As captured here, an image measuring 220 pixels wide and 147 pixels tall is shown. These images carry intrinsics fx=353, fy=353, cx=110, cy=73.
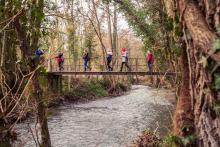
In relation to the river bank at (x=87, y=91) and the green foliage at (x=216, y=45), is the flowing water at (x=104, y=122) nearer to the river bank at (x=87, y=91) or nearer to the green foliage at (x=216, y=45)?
the river bank at (x=87, y=91)

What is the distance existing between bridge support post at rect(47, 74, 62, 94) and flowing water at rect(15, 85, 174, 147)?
Answer: 1770 millimetres

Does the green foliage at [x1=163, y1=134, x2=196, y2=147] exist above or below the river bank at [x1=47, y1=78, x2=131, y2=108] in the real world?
above

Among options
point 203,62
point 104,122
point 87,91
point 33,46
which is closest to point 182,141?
point 203,62

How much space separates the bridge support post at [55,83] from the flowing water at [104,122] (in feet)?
5.81

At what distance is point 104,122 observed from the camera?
50.1 ft

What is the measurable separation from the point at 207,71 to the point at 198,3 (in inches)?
37.9

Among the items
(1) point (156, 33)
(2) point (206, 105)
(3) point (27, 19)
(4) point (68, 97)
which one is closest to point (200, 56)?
(2) point (206, 105)

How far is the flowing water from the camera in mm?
11523

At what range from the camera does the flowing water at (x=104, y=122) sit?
454 inches

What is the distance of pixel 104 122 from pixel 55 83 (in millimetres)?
7752

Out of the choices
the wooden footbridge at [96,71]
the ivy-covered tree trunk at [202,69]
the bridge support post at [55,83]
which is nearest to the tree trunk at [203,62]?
the ivy-covered tree trunk at [202,69]

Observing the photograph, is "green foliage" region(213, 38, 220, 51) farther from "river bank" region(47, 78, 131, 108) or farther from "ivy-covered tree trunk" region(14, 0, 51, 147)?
"river bank" region(47, 78, 131, 108)

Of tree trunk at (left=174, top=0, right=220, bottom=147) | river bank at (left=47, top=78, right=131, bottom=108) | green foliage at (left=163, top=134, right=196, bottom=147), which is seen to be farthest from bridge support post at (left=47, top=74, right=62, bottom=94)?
tree trunk at (left=174, top=0, right=220, bottom=147)

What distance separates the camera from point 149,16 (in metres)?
17.2
